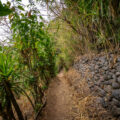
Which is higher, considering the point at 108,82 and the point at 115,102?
the point at 108,82

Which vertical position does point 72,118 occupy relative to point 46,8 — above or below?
below

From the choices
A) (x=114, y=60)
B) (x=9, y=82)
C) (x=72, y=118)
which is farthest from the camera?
(x=72, y=118)

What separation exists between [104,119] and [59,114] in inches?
→ 39.8

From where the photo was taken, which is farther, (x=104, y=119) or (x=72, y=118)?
(x=72, y=118)

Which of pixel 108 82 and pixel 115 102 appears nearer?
pixel 115 102

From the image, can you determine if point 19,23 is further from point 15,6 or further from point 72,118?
point 72,118

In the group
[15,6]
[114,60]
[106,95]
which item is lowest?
[106,95]

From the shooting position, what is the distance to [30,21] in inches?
53.0

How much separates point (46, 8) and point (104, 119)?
2.32m

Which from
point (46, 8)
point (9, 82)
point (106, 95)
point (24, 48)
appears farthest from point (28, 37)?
point (106, 95)

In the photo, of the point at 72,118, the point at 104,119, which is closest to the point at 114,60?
the point at 104,119

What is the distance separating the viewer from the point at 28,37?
145cm

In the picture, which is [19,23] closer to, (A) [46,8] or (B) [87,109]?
(A) [46,8]

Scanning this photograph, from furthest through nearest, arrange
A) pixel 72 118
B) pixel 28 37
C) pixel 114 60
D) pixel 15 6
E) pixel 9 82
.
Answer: pixel 72 118 < pixel 28 37 < pixel 114 60 < pixel 15 6 < pixel 9 82
